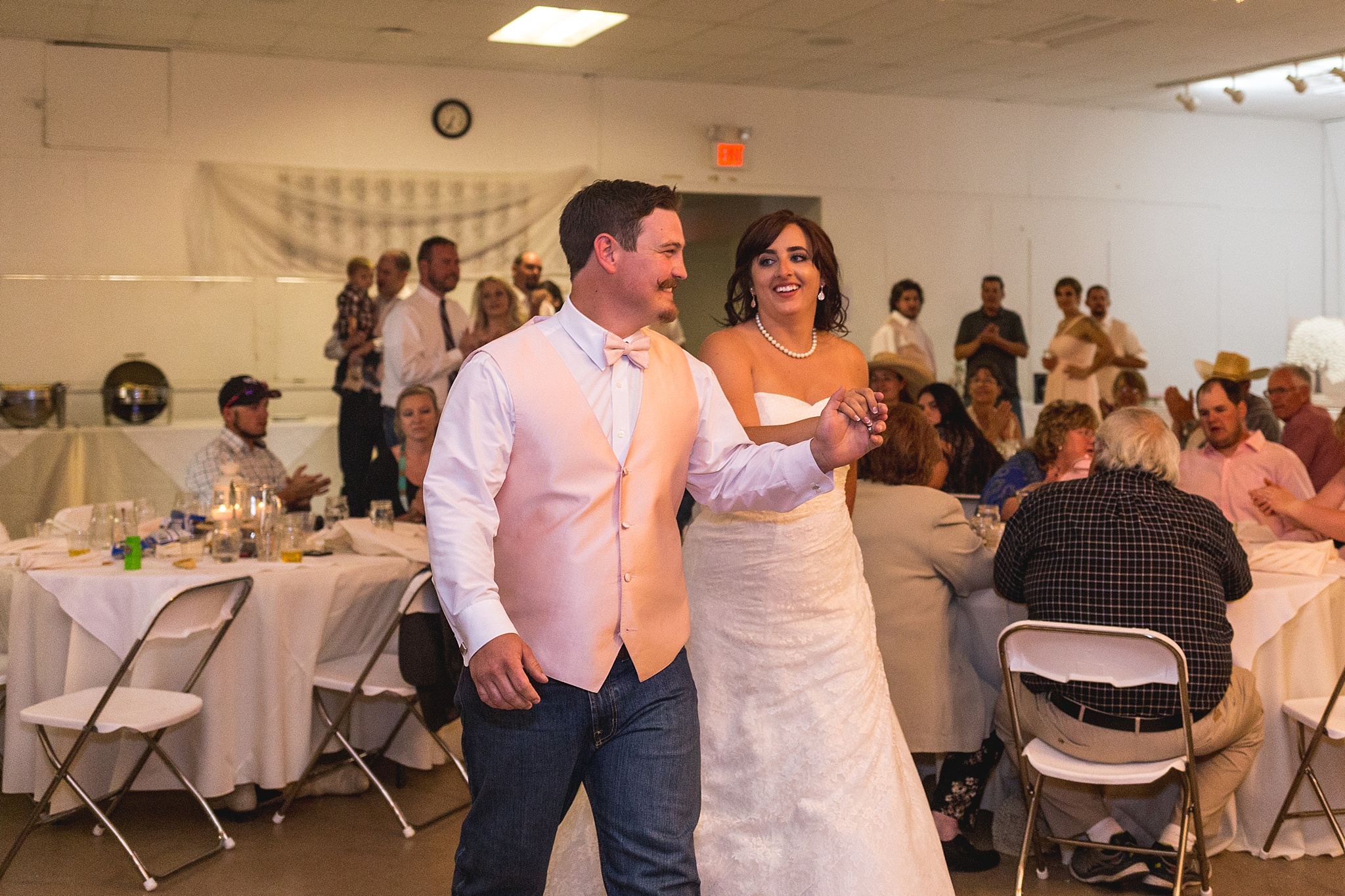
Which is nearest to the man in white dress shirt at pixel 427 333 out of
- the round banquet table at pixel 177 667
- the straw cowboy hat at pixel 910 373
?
the straw cowboy hat at pixel 910 373

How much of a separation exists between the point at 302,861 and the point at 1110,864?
2.34m

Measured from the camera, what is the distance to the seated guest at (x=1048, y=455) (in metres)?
5.05

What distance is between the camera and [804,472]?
7.54ft

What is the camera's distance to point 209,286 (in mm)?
9047

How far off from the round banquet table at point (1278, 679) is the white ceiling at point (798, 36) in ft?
15.9

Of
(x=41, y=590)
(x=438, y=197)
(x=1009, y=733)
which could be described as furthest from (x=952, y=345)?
(x=41, y=590)

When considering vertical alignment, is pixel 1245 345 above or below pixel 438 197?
below

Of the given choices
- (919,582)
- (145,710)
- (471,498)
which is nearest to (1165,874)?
(919,582)

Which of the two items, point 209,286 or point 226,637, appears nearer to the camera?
point 226,637

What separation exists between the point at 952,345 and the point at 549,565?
9.61m

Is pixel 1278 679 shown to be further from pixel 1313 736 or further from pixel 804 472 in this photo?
pixel 804 472

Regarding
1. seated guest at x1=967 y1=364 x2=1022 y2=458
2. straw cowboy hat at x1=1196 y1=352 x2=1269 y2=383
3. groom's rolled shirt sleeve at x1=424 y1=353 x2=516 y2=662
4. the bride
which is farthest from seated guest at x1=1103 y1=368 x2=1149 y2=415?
groom's rolled shirt sleeve at x1=424 y1=353 x2=516 y2=662

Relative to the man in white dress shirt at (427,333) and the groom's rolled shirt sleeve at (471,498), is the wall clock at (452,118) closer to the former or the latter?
the man in white dress shirt at (427,333)

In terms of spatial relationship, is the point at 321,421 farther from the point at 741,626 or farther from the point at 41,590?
the point at 741,626
